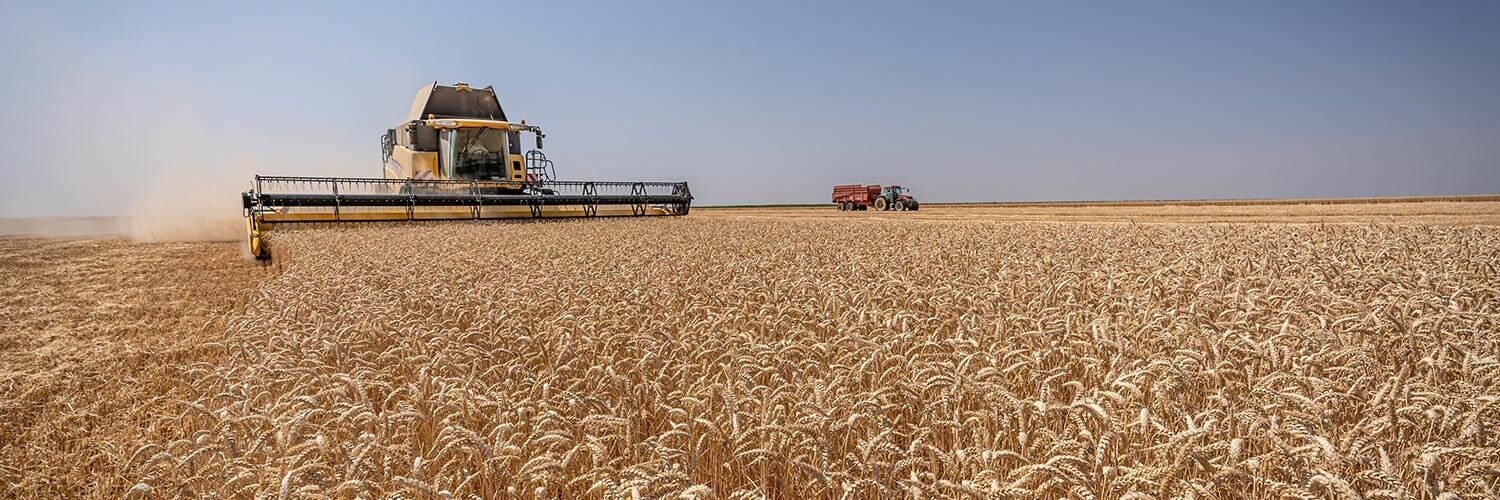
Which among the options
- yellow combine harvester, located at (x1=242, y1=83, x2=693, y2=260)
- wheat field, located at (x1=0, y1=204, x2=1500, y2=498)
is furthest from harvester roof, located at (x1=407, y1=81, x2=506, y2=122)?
wheat field, located at (x1=0, y1=204, x2=1500, y2=498)

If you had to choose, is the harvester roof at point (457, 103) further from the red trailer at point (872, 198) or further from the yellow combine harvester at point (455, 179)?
the red trailer at point (872, 198)

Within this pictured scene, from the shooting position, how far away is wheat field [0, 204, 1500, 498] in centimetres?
231

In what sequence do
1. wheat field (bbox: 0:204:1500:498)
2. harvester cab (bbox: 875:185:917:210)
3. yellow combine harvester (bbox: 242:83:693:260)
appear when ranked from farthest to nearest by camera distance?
harvester cab (bbox: 875:185:917:210) < yellow combine harvester (bbox: 242:83:693:260) < wheat field (bbox: 0:204:1500:498)

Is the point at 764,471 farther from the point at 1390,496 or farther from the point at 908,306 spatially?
the point at 908,306

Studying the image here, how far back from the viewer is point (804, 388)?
2922 mm

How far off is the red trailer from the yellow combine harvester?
19.7m

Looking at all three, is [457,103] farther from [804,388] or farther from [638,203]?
[804,388]

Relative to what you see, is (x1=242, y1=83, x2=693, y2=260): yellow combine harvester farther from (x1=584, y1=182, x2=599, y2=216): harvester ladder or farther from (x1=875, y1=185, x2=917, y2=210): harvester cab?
(x1=875, y1=185, x2=917, y2=210): harvester cab

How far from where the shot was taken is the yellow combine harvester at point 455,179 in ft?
62.7

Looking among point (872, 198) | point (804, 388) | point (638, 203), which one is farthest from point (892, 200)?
point (804, 388)

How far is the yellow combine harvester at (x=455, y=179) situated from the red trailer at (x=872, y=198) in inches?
775

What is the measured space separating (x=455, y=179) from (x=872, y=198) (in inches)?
1036

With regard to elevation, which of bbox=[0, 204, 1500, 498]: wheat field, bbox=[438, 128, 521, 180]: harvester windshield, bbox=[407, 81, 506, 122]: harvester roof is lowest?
bbox=[0, 204, 1500, 498]: wheat field

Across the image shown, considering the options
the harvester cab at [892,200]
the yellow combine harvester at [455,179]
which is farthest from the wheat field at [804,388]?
the harvester cab at [892,200]
